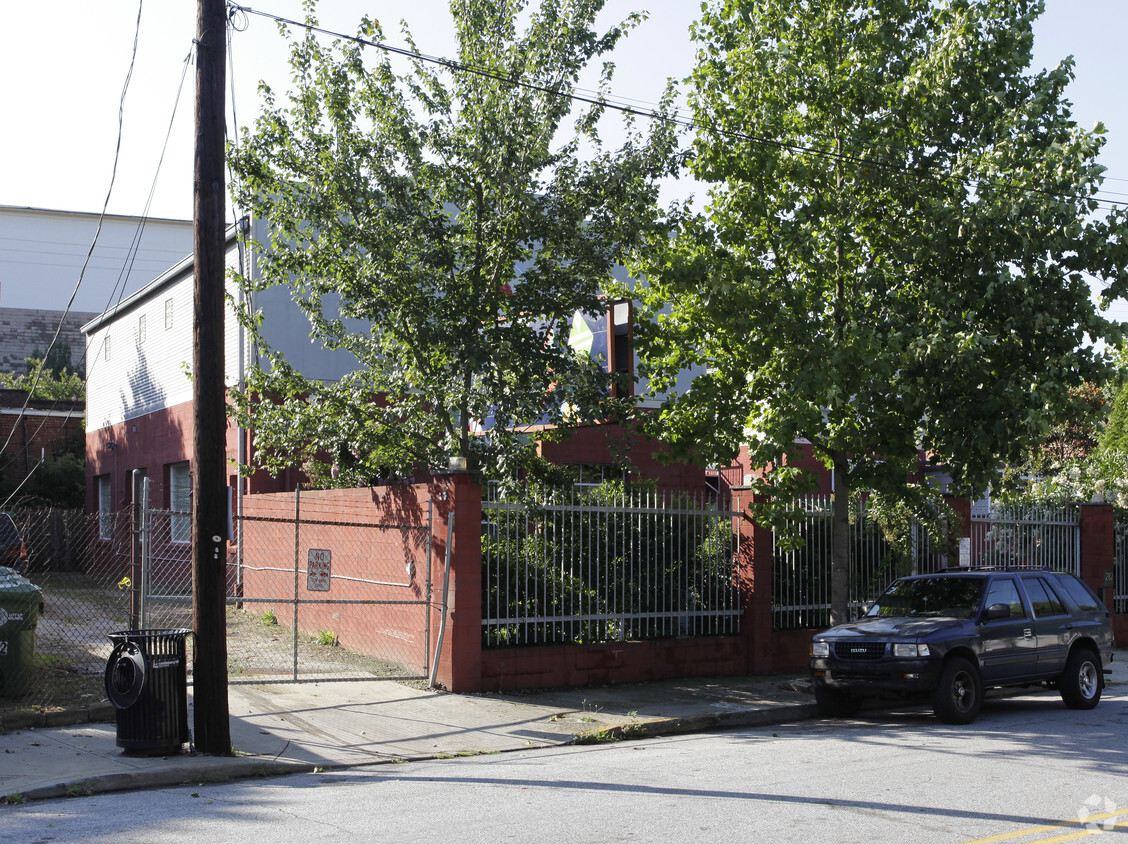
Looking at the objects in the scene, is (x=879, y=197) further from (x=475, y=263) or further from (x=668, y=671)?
(x=668, y=671)

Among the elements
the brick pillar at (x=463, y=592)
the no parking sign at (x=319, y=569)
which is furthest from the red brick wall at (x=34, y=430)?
the brick pillar at (x=463, y=592)

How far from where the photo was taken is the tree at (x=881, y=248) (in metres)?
12.7

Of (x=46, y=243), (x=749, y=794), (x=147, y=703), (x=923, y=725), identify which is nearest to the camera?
(x=749, y=794)

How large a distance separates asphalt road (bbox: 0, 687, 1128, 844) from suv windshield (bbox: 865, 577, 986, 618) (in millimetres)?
1808

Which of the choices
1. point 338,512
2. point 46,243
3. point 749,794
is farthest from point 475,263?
point 46,243

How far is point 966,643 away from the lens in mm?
11484

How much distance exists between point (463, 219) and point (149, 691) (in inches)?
285

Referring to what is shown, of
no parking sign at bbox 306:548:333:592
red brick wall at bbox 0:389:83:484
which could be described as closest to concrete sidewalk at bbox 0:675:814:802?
no parking sign at bbox 306:548:333:592

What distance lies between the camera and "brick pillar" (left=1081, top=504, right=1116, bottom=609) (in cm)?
2089

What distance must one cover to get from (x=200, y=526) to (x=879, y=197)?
9.34 meters

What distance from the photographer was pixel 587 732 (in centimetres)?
1078

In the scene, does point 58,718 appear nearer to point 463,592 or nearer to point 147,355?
point 463,592

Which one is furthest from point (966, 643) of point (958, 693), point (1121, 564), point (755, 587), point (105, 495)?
point (105, 495)

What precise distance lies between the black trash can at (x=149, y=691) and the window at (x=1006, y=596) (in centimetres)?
854
